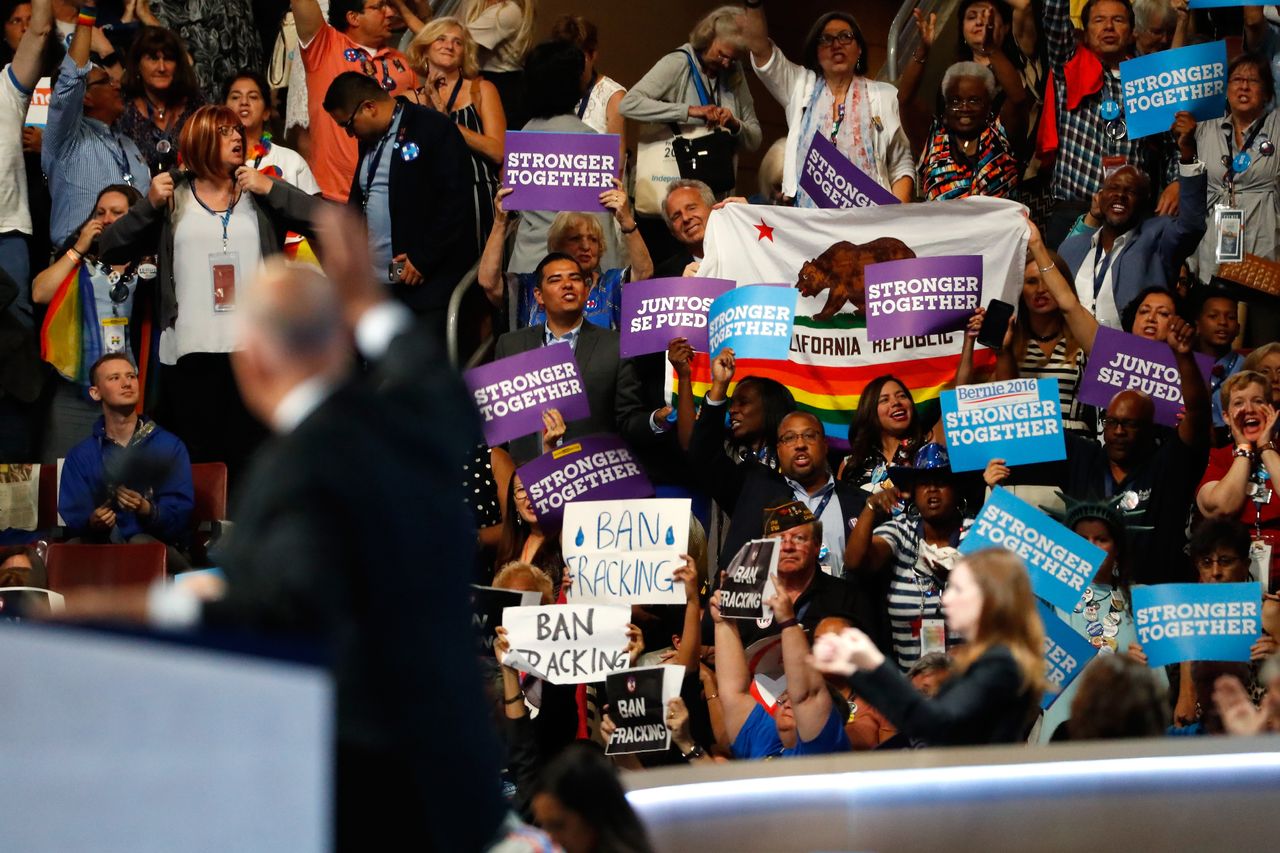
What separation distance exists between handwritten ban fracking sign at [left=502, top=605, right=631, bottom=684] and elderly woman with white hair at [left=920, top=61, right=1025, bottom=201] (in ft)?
10.4

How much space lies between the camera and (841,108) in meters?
9.10

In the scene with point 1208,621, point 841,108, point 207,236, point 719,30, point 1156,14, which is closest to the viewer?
point 1208,621

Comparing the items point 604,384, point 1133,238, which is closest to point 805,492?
point 604,384

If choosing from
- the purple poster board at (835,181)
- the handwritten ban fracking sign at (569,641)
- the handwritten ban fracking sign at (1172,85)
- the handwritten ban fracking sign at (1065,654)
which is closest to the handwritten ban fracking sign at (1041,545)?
the handwritten ban fracking sign at (1065,654)

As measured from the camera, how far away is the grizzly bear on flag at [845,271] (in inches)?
326

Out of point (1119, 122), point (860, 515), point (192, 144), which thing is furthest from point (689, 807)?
point (1119, 122)

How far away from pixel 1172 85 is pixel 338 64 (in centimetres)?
395

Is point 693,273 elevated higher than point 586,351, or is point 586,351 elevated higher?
point 693,273

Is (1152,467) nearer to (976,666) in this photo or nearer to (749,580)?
(749,580)

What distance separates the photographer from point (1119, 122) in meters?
9.05

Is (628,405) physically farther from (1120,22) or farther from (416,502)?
(416,502)

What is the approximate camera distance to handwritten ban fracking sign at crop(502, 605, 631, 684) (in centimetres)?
674

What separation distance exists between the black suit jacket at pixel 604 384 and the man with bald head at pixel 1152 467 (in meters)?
1.71

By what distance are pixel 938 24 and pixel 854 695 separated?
4.95 metres
